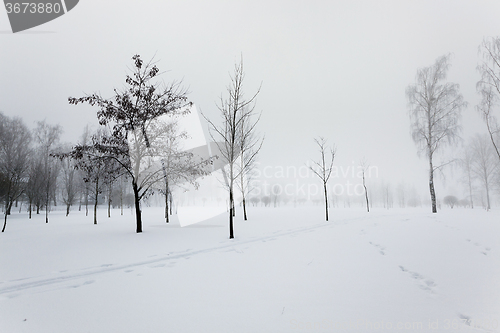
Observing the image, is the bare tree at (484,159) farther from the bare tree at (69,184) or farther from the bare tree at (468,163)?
the bare tree at (69,184)

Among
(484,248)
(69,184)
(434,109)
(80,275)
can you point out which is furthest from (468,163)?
(69,184)

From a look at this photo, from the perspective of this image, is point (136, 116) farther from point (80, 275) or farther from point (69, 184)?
point (69, 184)

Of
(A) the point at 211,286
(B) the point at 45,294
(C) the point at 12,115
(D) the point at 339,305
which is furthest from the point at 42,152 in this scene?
(D) the point at 339,305

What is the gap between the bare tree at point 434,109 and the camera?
47.7 feet

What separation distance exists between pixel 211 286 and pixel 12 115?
37.9 meters

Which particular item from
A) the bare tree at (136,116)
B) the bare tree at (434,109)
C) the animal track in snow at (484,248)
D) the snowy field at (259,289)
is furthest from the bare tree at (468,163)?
the bare tree at (136,116)

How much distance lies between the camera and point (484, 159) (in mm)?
24328

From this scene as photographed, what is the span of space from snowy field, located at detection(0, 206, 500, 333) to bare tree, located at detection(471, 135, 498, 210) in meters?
28.3

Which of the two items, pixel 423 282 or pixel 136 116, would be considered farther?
pixel 136 116

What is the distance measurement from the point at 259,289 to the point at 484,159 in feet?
116

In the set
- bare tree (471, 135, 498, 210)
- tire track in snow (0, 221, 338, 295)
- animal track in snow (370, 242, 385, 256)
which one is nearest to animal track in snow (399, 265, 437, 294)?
animal track in snow (370, 242, 385, 256)

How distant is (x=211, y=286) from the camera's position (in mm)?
3322

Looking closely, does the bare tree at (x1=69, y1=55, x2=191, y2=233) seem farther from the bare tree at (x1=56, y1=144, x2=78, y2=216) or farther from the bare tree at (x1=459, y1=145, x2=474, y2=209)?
the bare tree at (x1=459, y1=145, x2=474, y2=209)

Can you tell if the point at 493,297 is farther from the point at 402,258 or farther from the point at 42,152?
the point at 42,152
